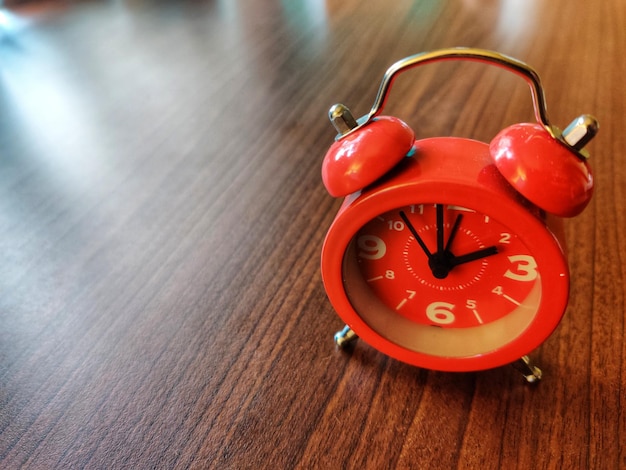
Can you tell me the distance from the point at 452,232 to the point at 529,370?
0.69 ft

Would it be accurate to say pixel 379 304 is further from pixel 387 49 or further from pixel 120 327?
pixel 387 49

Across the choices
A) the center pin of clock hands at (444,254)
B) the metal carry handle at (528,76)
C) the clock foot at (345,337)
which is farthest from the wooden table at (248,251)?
the metal carry handle at (528,76)

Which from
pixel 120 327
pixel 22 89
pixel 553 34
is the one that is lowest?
pixel 553 34

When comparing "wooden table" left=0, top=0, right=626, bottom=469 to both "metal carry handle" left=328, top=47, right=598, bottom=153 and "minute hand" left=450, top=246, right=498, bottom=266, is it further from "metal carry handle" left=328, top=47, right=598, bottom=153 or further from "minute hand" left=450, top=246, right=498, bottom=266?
"metal carry handle" left=328, top=47, right=598, bottom=153

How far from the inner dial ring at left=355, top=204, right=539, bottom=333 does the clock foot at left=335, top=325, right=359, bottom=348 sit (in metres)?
0.06

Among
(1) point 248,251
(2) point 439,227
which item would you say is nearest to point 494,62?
(2) point 439,227

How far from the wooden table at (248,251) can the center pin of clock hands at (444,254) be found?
0.53 feet

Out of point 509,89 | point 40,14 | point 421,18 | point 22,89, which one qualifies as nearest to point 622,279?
point 509,89

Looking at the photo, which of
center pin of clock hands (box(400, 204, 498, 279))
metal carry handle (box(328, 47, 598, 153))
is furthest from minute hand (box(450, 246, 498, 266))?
metal carry handle (box(328, 47, 598, 153))

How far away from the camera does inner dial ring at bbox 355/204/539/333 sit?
64cm

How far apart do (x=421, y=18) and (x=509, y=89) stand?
0.48 meters

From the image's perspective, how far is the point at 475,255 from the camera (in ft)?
2.10

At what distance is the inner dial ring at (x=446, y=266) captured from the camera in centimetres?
64

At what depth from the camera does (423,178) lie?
58 centimetres
